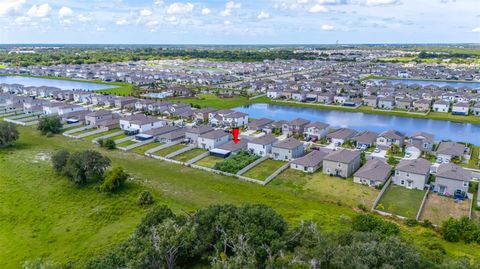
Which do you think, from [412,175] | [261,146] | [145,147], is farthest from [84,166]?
[412,175]

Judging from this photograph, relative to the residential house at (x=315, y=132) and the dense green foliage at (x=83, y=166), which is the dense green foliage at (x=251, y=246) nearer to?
the dense green foliage at (x=83, y=166)

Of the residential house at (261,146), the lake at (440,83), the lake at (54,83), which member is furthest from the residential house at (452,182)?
the lake at (54,83)

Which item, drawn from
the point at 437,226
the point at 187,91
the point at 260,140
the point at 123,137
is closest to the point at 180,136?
the point at 123,137

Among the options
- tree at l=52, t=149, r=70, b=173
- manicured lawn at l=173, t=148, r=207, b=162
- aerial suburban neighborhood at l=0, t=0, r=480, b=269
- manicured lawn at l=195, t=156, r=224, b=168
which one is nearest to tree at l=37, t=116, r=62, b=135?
aerial suburban neighborhood at l=0, t=0, r=480, b=269

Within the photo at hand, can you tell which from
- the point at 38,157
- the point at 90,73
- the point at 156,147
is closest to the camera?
the point at 38,157

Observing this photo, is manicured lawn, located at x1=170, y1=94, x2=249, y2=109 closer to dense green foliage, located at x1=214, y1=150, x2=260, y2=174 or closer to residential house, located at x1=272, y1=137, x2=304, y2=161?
dense green foliage, located at x1=214, y1=150, x2=260, y2=174

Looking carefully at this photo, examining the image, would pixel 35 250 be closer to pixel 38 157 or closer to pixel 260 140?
pixel 38 157
